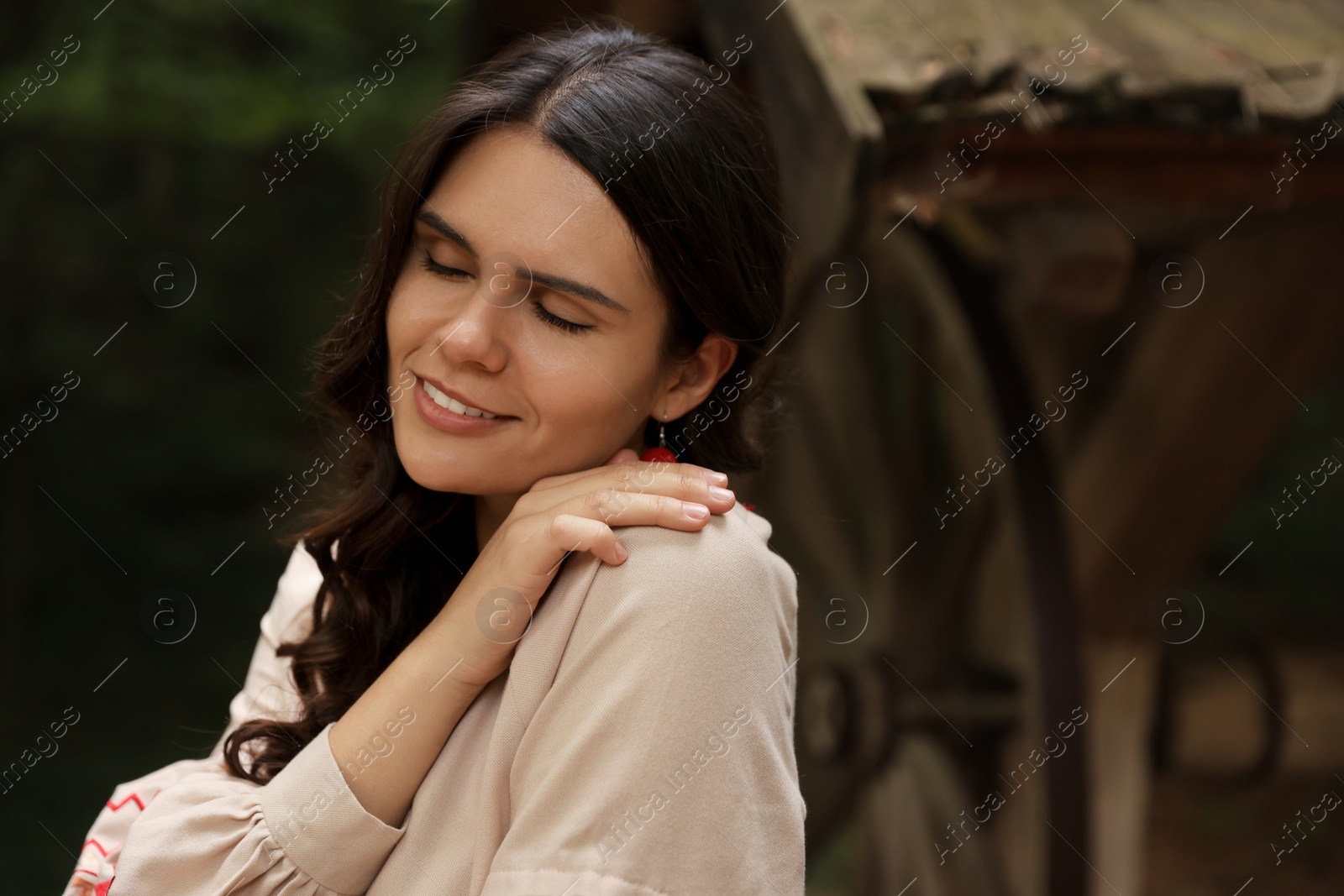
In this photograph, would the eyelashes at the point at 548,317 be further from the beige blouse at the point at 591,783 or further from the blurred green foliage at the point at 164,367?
the blurred green foliage at the point at 164,367

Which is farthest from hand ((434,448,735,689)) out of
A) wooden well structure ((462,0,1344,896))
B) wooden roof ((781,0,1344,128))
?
wooden roof ((781,0,1344,128))

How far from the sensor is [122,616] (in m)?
6.18

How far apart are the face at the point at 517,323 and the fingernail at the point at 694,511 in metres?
0.19

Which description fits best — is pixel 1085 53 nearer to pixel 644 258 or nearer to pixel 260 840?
pixel 644 258

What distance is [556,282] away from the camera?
140 cm

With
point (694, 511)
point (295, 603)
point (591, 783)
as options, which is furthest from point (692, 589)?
point (295, 603)

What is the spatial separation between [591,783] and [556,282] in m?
0.55

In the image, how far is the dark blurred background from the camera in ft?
7.88

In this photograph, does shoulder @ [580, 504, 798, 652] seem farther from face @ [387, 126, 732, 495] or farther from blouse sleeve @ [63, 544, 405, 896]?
blouse sleeve @ [63, 544, 405, 896]

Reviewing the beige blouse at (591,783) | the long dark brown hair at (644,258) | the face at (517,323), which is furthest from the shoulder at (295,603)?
the face at (517,323)

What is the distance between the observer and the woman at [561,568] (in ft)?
4.15

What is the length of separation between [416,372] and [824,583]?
9.20 feet

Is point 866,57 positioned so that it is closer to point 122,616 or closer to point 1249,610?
point 122,616

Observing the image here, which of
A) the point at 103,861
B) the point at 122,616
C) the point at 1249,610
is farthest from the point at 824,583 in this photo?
the point at 1249,610
